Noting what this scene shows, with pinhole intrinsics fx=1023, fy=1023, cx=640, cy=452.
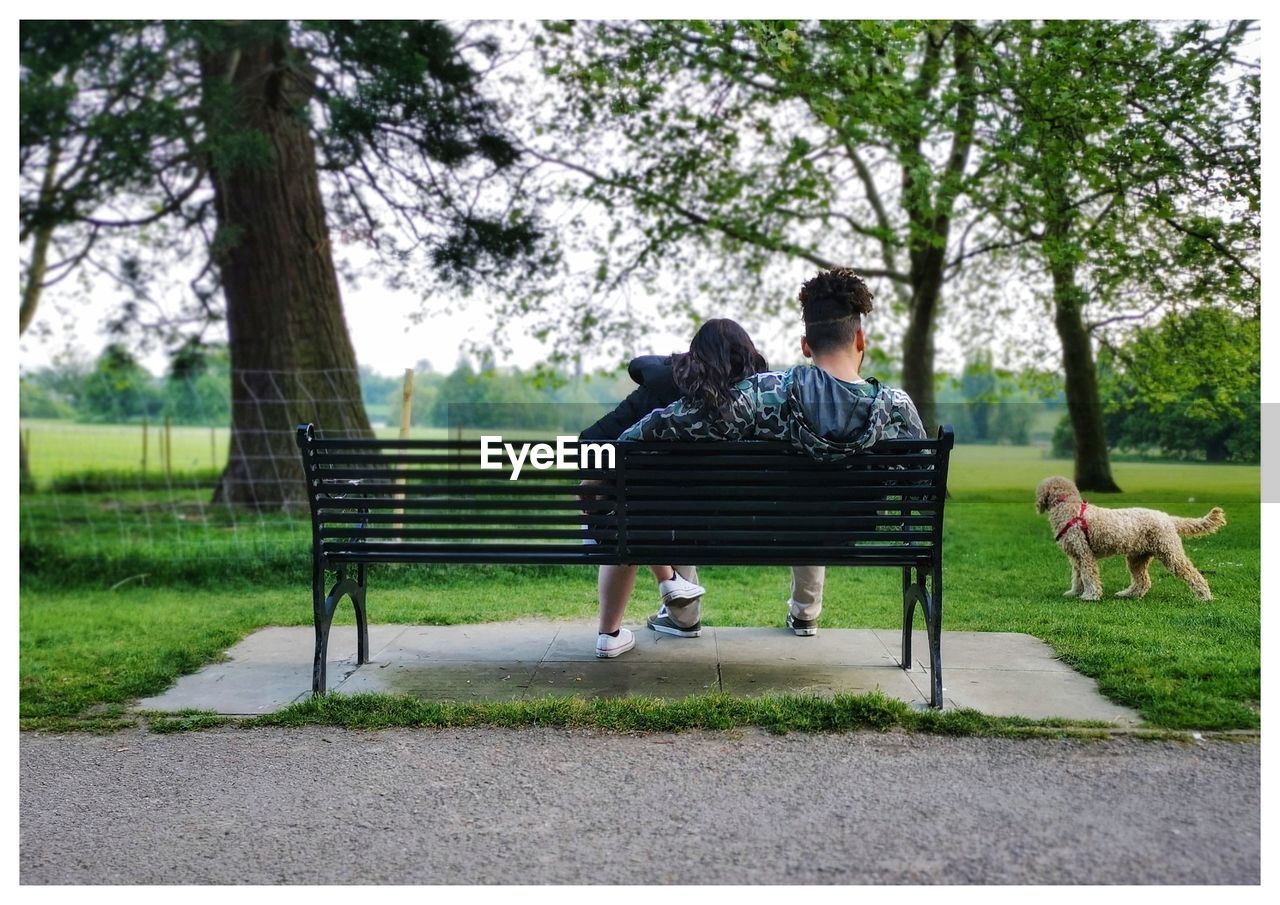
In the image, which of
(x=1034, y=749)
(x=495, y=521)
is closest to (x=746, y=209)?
(x=495, y=521)

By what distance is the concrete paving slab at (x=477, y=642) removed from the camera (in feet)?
13.9

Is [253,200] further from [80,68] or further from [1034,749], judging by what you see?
[1034,749]

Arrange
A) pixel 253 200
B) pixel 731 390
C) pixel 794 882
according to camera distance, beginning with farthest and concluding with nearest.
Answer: pixel 253 200
pixel 731 390
pixel 794 882

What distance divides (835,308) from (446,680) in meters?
2.00

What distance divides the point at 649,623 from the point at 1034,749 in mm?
1934

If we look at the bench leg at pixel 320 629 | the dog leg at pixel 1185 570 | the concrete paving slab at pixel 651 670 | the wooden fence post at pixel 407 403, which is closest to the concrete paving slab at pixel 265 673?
the concrete paving slab at pixel 651 670

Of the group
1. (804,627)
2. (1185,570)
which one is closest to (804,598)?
(804,627)

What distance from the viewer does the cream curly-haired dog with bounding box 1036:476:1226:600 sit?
4340 millimetres

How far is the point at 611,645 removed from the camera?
13.5 feet

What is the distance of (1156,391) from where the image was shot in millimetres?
5555

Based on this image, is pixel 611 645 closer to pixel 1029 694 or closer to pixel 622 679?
pixel 622 679

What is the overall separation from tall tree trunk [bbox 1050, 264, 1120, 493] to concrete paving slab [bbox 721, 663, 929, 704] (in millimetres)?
2378

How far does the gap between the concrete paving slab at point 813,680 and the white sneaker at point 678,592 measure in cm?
44

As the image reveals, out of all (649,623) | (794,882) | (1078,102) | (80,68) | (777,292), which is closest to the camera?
(794,882)
